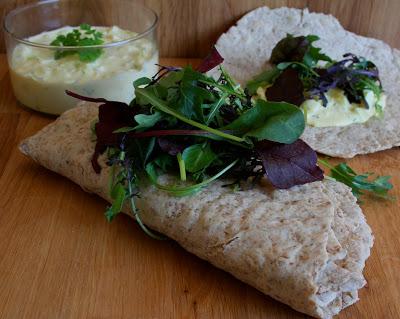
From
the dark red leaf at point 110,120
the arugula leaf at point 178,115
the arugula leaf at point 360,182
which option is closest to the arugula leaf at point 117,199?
the dark red leaf at point 110,120

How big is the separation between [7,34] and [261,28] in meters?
1.05

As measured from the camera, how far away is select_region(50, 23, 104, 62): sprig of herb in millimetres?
1943

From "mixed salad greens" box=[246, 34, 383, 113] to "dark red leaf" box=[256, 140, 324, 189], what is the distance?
22.3 inches

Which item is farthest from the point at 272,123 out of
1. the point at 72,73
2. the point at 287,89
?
the point at 72,73

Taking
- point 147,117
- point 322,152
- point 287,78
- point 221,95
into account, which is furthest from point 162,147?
point 287,78

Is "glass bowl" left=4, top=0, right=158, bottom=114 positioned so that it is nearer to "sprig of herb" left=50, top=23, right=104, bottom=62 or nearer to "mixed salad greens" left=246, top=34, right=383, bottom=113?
"sprig of herb" left=50, top=23, right=104, bottom=62

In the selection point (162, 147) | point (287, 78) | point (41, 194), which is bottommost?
point (41, 194)

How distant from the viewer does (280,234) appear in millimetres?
1227

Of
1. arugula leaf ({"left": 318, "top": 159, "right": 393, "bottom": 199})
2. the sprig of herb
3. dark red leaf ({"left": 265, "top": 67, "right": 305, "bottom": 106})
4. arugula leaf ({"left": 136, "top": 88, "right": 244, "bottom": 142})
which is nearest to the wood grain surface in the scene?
the sprig of herb

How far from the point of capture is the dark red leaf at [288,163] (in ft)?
4.33

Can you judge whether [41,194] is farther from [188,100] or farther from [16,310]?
[188,100]

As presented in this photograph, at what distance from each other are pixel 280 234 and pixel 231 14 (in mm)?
1449

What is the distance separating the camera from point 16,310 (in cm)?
125

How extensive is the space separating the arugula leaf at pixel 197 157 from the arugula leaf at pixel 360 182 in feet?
1.46
